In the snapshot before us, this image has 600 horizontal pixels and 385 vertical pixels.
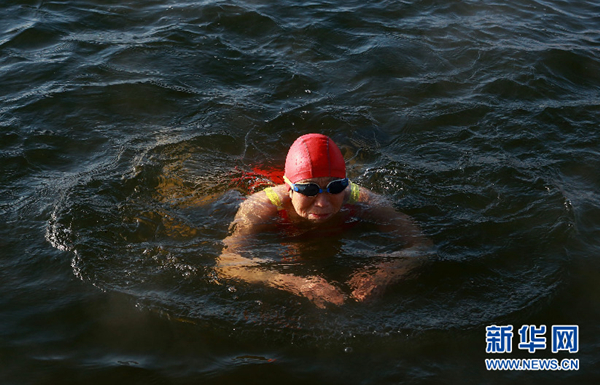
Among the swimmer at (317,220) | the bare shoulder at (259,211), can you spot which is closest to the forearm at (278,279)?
the swimmer at (317,220)

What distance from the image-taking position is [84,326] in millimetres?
Answer: 4664

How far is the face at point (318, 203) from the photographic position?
5.35 meters

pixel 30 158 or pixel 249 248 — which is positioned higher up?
pixel 30 158

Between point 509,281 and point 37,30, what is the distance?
9.29 m

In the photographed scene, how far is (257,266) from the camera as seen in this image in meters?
5.42

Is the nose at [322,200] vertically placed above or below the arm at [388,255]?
above

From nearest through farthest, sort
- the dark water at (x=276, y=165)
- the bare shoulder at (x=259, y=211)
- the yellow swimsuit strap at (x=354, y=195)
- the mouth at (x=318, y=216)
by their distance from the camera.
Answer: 1. the dark water at (x=276, y=165)
2. the mouth at (x=318, y=216)
3. the bare shoulder at (x=259, y=211)
4. the yellow swimsuit strap at (x=354, y=195)

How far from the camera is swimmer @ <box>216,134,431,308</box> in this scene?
518 cm

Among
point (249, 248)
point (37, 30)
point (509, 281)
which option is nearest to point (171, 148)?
point (249, 248)

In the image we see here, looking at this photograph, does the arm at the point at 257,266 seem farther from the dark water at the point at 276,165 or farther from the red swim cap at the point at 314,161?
the red swim cap at the point at 314,161

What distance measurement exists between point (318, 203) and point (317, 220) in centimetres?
34

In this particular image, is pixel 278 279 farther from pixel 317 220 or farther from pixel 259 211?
pixel 259 211

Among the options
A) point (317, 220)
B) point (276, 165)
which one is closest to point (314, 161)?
point (317, 220)

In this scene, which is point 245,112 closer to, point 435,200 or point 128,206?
point 128,206
